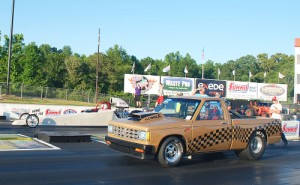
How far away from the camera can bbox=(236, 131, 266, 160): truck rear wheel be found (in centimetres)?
1044

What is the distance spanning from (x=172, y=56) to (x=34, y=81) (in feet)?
181

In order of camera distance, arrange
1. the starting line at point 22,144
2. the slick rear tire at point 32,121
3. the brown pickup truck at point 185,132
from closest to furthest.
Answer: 1. the brown pickup truck at point 185,132
2. the starting line at point 22,144
3. the slick rear tire at point 32,121

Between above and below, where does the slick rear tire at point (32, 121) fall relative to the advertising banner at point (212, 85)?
below

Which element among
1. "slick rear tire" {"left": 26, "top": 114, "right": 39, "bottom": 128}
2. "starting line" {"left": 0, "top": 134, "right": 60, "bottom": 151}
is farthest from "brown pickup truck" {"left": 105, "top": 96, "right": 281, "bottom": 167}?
"slick rear tire" {"left": 26, "top": 114, "right": 39, "bottom": 128}

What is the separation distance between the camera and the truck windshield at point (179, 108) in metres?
9.46

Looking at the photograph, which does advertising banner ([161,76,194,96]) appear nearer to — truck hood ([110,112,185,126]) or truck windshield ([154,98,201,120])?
truck windshield ([154,98,201,120])

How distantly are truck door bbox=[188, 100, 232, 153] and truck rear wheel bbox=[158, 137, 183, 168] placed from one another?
29cm

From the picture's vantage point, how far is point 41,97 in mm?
40094

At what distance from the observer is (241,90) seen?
49.4 meters

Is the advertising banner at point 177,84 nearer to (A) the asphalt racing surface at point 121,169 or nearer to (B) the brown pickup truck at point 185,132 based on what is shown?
(A) the asphalt racing surface at point 121,169


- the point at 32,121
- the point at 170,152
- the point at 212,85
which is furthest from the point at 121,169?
the point at 212,85

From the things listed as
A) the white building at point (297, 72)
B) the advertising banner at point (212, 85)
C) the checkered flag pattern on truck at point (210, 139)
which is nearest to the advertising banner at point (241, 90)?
the advertising banner at point (212, 85)

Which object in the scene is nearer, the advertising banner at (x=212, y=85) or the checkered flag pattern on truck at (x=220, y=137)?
the checkered flag pattern on truck at (x=220, y=137)

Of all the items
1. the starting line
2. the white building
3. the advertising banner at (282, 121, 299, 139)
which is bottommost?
the starting line
